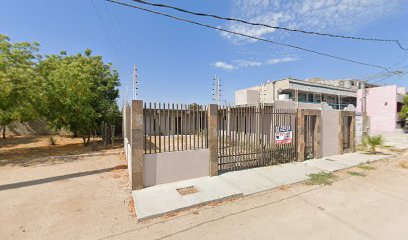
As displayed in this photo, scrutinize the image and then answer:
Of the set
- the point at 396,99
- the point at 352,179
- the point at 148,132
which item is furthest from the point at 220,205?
the point at 396,99

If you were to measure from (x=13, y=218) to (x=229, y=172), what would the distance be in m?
6.14

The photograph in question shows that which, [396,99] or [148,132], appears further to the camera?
[396,99]

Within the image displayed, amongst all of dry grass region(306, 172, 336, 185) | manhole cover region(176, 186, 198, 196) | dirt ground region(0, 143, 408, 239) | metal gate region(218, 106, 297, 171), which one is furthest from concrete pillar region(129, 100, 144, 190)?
dry grass region(306, 172, 336, 185)

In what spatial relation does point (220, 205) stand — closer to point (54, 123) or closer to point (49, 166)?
point (49, 166)

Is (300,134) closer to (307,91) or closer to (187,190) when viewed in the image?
(187,190)

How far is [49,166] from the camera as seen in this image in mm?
8836

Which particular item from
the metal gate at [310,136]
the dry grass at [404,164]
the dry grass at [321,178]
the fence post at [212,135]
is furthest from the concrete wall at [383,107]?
the fence post at [212,135]

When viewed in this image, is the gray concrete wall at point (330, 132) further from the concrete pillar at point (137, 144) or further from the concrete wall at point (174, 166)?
the concrete pillar at point (137, 144)

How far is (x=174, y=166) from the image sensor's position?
20.7ft

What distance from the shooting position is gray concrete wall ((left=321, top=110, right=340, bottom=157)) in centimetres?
1032

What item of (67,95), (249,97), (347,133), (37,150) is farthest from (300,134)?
(37,150)

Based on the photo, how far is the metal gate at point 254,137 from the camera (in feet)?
24.8

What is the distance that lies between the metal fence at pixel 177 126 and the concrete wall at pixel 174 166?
20cm

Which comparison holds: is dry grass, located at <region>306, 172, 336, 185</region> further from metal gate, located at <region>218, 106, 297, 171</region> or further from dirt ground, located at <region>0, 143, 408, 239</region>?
metal gate, located at <region>218, 106, 297, 171</region>
